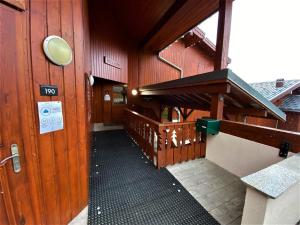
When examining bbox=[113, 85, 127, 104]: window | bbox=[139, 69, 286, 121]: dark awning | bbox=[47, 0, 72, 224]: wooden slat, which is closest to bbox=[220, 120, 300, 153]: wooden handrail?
bbox=[139, 69, 286, 121]: dark awning

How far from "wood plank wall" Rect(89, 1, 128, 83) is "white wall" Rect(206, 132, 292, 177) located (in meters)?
4.04

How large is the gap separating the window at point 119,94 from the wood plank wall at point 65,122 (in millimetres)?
4788

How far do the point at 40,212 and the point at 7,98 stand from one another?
1.11m

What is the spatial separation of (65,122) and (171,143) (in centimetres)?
218

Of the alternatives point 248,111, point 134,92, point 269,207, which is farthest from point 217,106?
point 134,92

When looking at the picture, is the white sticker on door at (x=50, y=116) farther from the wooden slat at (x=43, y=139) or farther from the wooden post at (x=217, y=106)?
the wooden post at (x=217, y=106)

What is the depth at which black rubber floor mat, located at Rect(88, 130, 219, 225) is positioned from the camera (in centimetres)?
165

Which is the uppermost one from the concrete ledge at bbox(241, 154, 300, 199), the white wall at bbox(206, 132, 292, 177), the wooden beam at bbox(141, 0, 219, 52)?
the wooden beam at bbox(141, 0, 219, 52)

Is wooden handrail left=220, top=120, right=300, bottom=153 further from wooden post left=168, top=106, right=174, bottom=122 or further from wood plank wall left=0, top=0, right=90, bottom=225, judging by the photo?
wooden post left=168, top=106, right=174, bottom=122

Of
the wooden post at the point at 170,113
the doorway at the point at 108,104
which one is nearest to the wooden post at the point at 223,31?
the doorway at the point at 108,104

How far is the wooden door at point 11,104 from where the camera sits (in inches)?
37.5

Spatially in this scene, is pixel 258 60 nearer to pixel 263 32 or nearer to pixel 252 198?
pixel 263 32

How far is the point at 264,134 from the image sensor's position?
2.08 m

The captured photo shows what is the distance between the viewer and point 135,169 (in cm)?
279
